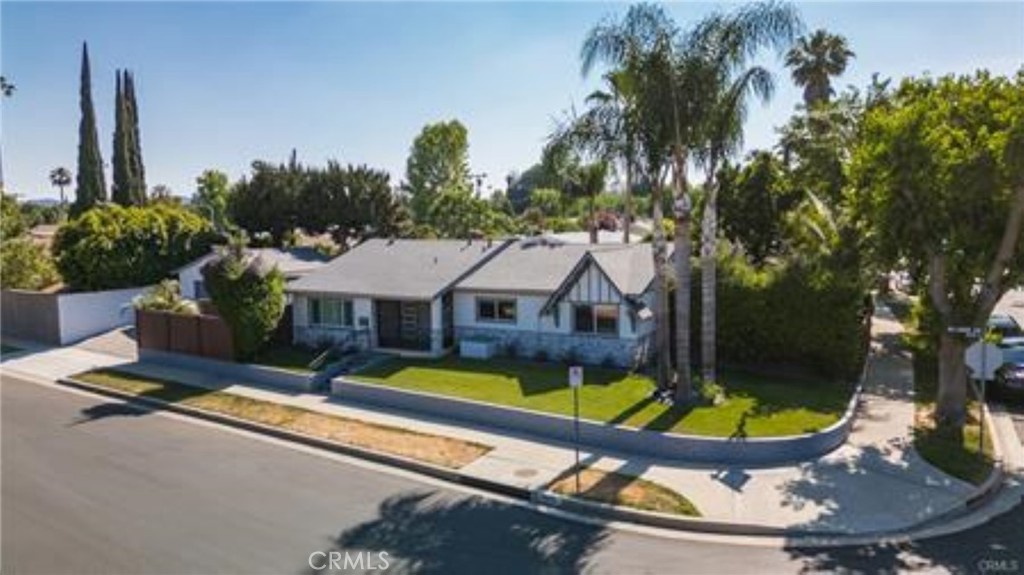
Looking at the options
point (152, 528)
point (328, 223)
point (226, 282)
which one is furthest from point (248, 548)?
point (328, 223)

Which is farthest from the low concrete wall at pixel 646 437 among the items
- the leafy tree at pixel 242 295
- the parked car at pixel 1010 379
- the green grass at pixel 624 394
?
the leafy tree at pixel 242 295

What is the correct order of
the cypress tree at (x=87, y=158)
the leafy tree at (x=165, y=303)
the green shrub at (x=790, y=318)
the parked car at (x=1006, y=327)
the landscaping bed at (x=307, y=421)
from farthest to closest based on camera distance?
the cypress tree at (x=87, y=158)
the leafy tree at (x=165, y=303)
the parked car at (x=1006, y=327)
the green shrub at (x=790, y=318)
the landscaping bed at (x=307, y=421)

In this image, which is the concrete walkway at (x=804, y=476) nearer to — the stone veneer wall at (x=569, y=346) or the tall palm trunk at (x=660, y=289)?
the tall palm trunk at (x=660, y=289)

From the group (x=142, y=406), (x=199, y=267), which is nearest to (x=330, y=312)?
(x=142, y=406)

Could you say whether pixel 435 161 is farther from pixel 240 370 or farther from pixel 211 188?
pixel 240 370

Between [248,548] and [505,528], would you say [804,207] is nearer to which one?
[505,528]

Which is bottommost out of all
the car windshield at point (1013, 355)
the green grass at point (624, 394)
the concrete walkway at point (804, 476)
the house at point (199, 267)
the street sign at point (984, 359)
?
the concrete walkway at point (804, 476)

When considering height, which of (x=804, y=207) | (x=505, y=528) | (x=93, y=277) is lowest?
(x=505, y=528)
